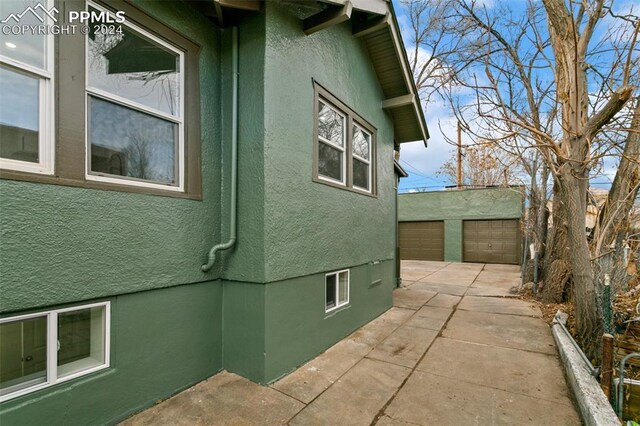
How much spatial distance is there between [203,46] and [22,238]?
2.55 m

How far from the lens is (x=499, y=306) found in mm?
6953

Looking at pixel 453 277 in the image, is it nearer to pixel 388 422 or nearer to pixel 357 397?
pixel 357 397

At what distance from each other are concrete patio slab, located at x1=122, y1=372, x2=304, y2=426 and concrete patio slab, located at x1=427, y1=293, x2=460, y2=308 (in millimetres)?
4960

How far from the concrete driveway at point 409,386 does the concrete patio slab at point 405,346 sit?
1 cm

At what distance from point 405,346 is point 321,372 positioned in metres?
1.53

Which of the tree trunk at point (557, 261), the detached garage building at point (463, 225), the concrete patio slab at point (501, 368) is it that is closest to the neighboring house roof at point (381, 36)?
the tree trunk at point (557, 261)

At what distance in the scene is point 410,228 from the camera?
16.8m

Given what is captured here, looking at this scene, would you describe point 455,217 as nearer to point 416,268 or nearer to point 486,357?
point 416,268

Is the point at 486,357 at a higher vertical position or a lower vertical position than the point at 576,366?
lower

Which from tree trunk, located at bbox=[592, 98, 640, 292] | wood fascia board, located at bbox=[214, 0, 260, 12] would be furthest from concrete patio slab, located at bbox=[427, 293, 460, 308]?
wood fascia board, located at bbox=[214, 0, 260, 12]

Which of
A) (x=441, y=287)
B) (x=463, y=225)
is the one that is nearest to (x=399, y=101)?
(x=441, y=287)

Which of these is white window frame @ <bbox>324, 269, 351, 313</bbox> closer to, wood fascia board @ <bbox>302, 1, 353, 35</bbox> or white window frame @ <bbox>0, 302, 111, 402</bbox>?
white window frame @ <bbox>0, 302, 111, 402</bbox>

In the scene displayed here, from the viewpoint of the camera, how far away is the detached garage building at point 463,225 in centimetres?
1447

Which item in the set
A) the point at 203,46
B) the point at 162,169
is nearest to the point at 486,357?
the point at 162,169
